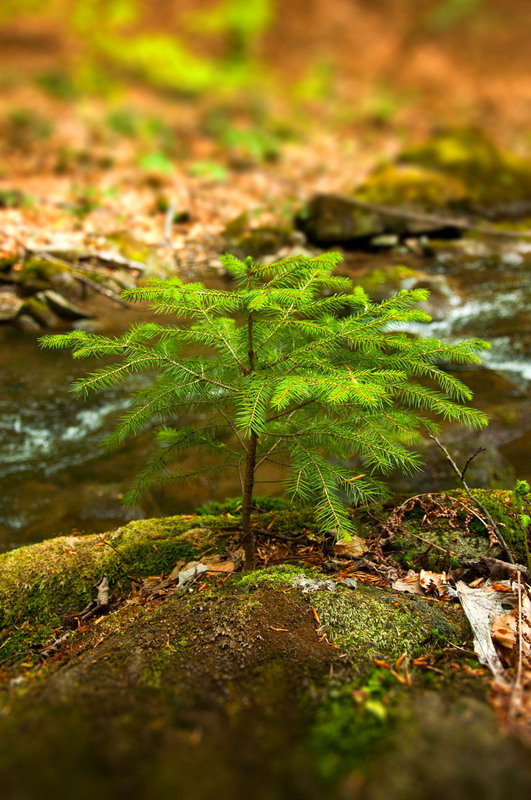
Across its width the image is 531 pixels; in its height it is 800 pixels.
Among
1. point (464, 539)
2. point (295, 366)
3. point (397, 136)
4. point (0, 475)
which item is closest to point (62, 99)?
point (397, 136)

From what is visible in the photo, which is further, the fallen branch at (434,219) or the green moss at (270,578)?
the fallen branch at (434,219)

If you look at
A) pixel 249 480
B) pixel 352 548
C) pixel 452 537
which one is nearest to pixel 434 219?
pixel 452 537

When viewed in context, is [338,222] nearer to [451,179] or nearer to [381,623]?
[451,179]

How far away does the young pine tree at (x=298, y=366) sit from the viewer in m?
2.03

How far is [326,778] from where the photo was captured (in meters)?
1.01

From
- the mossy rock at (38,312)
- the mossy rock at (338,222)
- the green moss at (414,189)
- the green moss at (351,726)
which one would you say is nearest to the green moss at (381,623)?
the green moss at (351,726)

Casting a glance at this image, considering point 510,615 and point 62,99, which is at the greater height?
point 62,99

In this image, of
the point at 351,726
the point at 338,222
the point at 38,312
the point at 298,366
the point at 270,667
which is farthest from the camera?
the point at 338,222

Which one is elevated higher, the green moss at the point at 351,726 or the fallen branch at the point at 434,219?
the fallen branch at the point at 434,219

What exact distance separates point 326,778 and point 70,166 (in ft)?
42.4

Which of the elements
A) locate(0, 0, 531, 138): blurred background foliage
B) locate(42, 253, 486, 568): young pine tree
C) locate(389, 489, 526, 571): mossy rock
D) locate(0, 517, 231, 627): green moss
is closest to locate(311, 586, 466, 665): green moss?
locate(42, 253, 486, 568): young pine tree

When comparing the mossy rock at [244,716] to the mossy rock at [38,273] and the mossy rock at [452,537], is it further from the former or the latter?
the mossy rock at [38,273]

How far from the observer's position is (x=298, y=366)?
84.5 inches

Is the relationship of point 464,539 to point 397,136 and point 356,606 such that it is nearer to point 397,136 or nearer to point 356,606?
point 356,606
